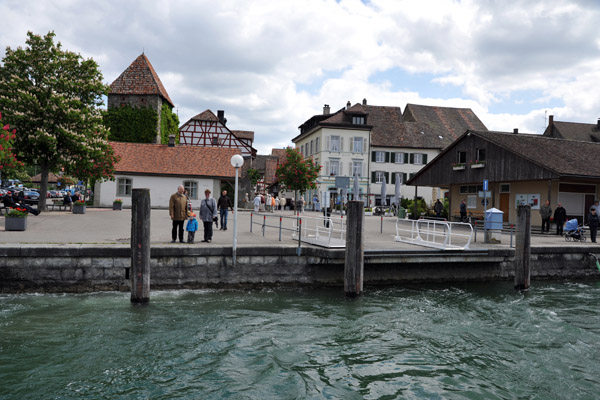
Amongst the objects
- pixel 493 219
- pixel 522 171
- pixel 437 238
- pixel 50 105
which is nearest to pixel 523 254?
pixel 493 219

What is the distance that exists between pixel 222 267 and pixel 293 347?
14.6 ft

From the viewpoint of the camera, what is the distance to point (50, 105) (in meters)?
25.4

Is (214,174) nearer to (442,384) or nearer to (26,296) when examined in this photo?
(26,296)

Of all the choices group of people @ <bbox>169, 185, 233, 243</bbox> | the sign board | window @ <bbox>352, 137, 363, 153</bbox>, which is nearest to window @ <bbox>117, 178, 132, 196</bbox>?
the sign board

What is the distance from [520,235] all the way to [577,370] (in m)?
6.38

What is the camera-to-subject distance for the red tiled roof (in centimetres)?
3844

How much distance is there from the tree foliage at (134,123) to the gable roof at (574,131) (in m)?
44.4

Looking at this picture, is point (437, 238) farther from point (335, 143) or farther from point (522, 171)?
point (335, 143)

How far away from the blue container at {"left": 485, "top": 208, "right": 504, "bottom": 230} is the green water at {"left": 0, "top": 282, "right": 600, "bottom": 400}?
4468 mm

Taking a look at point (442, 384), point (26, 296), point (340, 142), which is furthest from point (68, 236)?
point (340, 142)

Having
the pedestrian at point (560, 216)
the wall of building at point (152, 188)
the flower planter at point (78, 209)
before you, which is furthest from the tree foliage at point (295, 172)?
the pedestrian at point (560, 216)

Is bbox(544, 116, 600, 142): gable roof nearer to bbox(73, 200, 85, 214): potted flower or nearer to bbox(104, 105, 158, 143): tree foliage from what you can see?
bbox(104, 105, 158, 143): tree foliage

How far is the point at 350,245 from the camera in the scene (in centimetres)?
1155

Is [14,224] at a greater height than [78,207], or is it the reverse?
[78,207]
